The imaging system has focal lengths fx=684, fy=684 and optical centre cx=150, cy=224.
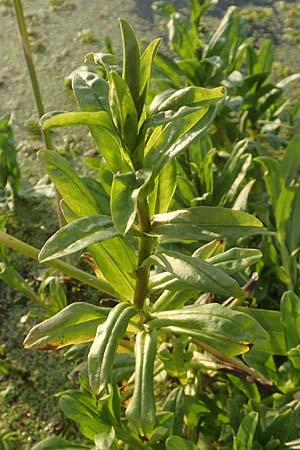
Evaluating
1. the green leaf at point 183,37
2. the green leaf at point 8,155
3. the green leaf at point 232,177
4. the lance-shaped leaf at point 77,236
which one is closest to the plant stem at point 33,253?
the lance-shaped leaf at point 77,236

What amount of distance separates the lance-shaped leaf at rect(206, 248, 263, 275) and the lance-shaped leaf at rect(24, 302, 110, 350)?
19 cm

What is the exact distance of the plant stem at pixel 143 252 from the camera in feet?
3.12

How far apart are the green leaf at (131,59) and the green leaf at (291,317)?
0.53m

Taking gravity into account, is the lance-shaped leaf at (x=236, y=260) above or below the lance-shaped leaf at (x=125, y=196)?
below

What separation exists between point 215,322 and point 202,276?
0.12 meters

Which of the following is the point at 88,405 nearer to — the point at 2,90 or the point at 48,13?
the point at 2,90

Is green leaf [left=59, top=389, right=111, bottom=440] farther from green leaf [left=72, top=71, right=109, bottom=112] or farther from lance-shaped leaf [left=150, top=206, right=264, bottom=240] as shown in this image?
green leaf [left=72, top=71, right=109, bottom=112]

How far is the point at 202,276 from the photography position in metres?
0.89

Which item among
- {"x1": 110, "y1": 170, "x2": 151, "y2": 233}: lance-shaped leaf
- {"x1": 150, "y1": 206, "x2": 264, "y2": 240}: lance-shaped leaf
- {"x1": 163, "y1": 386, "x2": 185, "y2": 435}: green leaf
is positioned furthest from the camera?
{"x1": 163, "y1": 386, "x2": 185, "y2": 435}: green leaf

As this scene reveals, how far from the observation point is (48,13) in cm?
278

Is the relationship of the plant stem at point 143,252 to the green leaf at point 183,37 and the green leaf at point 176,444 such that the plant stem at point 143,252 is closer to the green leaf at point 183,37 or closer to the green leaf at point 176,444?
the green leaf at point 176,444

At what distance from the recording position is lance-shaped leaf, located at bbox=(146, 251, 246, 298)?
2.91 ft

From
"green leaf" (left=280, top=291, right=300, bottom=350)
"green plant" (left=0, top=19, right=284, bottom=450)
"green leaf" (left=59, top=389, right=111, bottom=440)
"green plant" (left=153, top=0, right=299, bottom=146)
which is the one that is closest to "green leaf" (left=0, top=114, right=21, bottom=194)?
"green plant" (left=153, top=0, right=299, bottom=146)

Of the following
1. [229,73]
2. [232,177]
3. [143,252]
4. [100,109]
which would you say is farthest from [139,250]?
[229,73]
